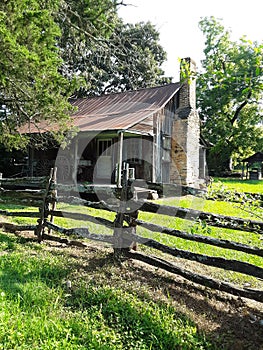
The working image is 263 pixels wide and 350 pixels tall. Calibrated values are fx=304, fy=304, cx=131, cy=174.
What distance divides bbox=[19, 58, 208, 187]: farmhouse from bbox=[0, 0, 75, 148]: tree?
4.80 m

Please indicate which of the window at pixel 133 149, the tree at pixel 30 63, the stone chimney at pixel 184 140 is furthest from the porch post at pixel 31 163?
the stone chimney at pixel 184 140

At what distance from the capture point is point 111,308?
3287mm

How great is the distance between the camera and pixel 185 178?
50.8ft

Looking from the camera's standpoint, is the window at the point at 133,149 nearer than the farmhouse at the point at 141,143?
No

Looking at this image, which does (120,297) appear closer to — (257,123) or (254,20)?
(254,20)

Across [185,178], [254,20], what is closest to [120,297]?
[254,20]

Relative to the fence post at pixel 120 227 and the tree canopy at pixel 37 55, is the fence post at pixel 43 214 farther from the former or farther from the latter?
the tree canopy at pixel 37 55

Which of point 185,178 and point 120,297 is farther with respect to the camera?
point 185,178

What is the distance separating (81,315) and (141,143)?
11821mm

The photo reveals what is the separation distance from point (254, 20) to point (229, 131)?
27037mm

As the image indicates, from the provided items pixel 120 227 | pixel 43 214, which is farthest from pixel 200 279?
pixel 43 214

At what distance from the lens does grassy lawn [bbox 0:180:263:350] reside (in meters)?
2.78

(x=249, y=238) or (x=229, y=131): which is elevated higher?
(x=229, y=131)

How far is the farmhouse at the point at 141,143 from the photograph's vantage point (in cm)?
1384
